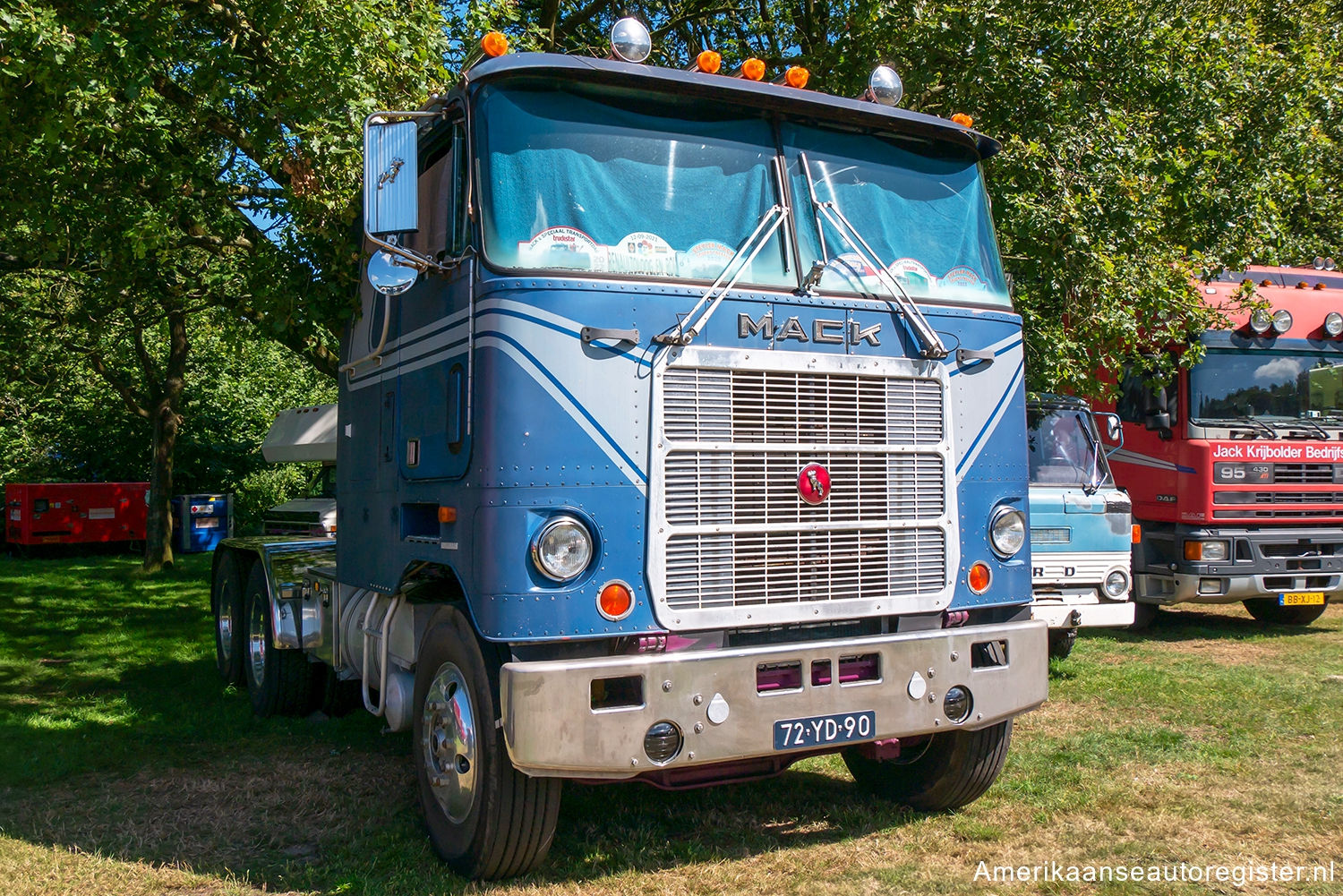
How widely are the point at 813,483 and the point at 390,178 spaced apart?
2.14m

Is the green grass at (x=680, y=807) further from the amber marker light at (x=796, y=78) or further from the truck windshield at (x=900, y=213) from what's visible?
the amber marker light at (x=796, y=78)

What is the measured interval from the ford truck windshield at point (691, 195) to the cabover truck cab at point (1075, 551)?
14.1 ft

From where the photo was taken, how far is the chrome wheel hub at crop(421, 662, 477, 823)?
14.8 ft

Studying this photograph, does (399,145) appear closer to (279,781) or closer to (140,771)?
(279,781)

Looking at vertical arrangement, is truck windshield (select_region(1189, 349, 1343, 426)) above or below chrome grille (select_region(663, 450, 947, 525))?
above

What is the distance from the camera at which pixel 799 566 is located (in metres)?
4.64

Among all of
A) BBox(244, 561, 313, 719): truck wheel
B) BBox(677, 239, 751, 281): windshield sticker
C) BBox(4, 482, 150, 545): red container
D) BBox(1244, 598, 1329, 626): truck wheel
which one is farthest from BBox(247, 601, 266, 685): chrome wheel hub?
BBox(4, 482, 150, 545): red container

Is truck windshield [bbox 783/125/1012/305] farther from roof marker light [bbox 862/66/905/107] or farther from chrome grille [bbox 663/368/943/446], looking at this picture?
chrome grille [bbox 663/368/943/446]

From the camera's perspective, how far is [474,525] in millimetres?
4340

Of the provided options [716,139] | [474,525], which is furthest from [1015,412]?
[474,525]

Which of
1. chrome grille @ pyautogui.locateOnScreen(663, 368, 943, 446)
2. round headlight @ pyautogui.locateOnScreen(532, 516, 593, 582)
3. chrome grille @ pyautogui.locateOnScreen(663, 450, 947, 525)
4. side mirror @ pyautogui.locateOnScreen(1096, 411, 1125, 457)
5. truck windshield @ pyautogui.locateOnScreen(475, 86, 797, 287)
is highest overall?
truck windshield @ pyautogui.locateOnScreen(475, 86, 797, 287)

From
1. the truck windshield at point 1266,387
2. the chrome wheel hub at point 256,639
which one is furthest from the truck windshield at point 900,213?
the truck windshield at point 1266,387

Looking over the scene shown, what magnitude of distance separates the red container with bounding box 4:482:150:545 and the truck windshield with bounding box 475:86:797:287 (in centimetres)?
2041

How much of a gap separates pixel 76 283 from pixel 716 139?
483 inches
